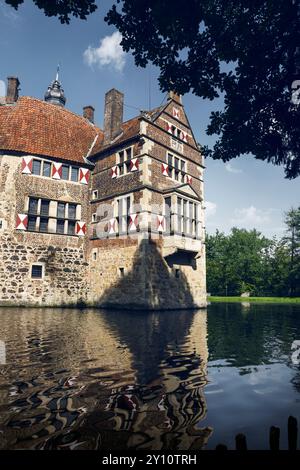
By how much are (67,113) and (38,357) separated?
64.2 feet

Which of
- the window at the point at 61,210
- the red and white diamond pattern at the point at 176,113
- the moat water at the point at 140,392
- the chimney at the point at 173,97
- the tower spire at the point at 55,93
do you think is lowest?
→ the moat water at the point at 140,392

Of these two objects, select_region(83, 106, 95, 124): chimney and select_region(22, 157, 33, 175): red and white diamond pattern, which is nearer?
select_region(22, 157, 33, 175): red and white diamond pattern

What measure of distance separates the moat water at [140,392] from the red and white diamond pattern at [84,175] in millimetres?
12819

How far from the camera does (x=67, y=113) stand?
69.0 ft

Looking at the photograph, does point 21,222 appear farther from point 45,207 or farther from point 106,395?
point 106,395

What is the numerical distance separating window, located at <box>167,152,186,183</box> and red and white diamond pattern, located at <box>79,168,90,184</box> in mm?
5268

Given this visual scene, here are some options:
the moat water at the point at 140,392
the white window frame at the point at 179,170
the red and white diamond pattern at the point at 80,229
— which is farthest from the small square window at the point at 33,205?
the moat water at the point at 140,392

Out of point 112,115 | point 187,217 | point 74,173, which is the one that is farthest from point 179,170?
point 74,173

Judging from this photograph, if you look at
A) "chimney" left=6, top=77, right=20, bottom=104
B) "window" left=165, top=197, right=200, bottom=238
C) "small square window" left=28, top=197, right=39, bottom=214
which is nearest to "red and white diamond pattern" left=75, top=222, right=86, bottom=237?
"small square window" left=28, top=197, right=39, bottom=214

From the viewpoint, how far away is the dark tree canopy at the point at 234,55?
19.1 feet

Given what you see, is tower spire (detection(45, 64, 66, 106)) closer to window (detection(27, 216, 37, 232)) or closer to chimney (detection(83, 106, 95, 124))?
chimney (detection(83, 106, 95, 124))

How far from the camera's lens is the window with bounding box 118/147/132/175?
17.4 meters

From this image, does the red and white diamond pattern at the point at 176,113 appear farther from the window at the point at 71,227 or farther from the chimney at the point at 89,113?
the window at the point at 71,227
